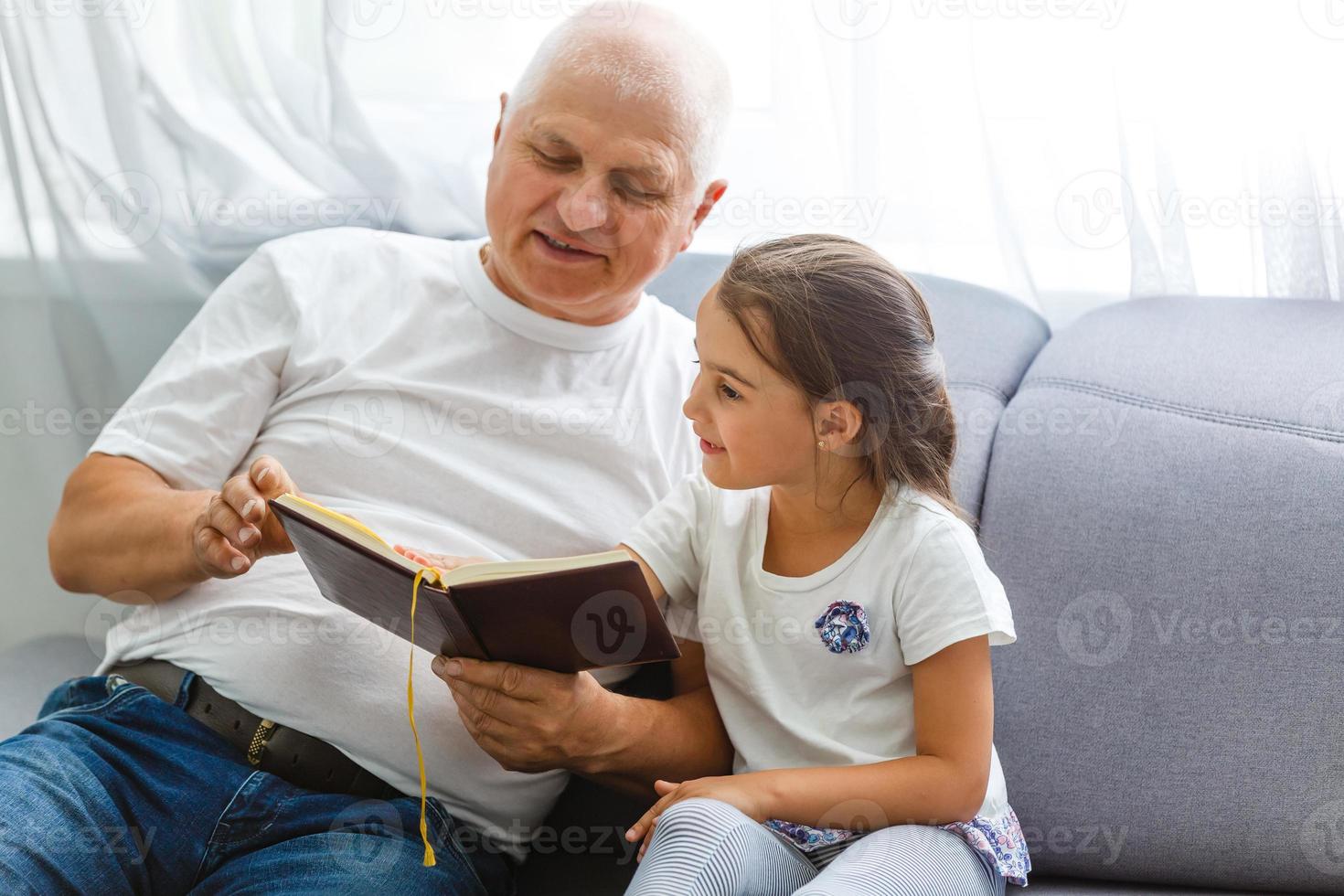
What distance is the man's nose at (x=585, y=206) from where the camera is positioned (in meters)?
1.57

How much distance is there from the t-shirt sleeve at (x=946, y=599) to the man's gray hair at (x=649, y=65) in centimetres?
A: 65

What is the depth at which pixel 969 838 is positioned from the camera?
1329mm

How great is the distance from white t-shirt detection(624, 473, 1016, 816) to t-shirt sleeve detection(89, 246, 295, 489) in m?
0.58

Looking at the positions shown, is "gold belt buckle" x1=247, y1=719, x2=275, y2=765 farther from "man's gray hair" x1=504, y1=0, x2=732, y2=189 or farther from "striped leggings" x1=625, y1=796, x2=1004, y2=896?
"man's gray hair" x1=504, y1=0, x2=732, y2=189

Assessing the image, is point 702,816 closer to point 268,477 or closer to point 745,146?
point 268,477

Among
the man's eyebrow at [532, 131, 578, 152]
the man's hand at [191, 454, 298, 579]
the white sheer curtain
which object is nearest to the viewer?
the man's hand at [191, 454, 298, 579]

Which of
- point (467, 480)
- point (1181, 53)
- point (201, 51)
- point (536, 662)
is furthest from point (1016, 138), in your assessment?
point (201, 51)

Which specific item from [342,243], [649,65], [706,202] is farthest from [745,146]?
[342,243]

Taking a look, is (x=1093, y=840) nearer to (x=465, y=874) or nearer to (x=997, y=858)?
(x=997, y=858)

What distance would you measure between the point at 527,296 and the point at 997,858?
37.6 inches

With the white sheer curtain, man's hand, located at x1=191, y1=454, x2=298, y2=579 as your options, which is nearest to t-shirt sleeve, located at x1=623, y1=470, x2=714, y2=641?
man's hand, located at x1=191, y1=454, x2=298, y2=579

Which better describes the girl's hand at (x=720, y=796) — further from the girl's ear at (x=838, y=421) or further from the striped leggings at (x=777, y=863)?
the girl's ear at (x=838, y=421)

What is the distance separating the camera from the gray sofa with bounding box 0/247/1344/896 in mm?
1479

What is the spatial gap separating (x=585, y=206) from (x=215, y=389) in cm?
55
